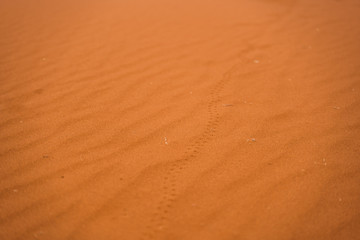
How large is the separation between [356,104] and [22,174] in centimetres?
310

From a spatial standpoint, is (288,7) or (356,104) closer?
(356,104)

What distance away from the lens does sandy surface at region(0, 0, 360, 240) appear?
1633 millimetres

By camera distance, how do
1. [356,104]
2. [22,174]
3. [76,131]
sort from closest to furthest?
[22,174], [76,131], [356,104]

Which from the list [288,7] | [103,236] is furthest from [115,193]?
[288,7]

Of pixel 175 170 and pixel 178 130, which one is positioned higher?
pixel 178 130

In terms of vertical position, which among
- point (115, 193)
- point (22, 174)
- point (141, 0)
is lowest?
point (115, 193)

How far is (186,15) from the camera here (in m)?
4.32

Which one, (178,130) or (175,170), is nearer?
(175,170)

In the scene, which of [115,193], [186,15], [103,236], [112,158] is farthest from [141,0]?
[103,236]

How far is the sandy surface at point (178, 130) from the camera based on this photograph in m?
1.63

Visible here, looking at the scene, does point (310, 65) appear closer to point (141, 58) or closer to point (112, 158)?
point (141, 58)

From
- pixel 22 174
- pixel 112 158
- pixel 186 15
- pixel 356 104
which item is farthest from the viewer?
pixel 186 15

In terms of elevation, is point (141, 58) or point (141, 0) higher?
point (141, 0)

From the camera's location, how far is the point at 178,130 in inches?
88.0
